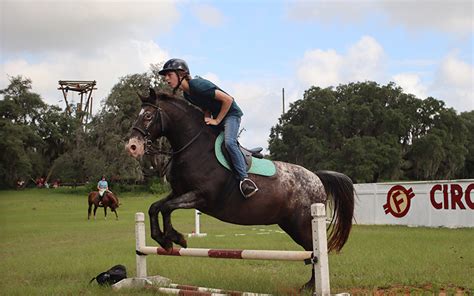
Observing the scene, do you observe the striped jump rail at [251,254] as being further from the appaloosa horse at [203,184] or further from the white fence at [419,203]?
the white fence at [419,203]

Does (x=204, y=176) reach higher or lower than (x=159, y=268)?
higher

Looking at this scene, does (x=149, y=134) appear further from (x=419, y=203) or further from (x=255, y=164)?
(x=419, y=203)

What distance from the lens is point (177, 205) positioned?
5.18 meters

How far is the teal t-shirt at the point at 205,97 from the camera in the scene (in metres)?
5.57

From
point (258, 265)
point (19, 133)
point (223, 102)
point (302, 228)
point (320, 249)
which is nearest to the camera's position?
point (320, 249)

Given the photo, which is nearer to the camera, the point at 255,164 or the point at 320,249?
the point at 320,249

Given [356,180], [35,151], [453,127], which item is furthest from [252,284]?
[35,151]

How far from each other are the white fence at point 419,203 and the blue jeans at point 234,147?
10.7 m

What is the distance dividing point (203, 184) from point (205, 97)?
0.98 m

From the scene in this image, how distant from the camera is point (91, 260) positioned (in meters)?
9.65

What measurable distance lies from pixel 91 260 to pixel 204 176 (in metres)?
5.20

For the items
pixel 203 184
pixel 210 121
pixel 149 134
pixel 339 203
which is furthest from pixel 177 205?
pixel 339 203

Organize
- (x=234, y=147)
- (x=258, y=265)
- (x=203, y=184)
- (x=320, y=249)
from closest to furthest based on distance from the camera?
1. (x=320, y=249)
2. (x=203, y=184)
3. (x=234, y=147)
4. (x=258, y=265)

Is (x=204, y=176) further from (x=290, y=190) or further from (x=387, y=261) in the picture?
(x=387, y=261)
